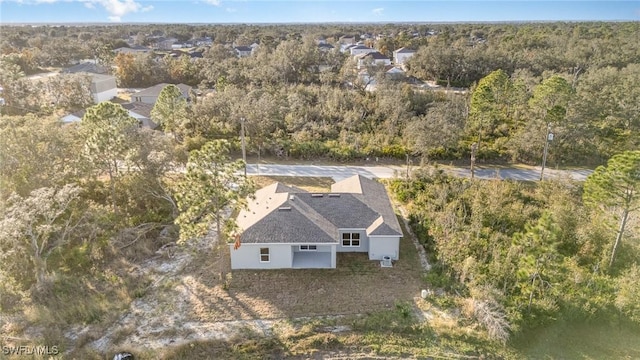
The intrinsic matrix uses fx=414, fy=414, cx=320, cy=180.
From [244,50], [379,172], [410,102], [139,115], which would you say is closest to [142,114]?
[139,115]

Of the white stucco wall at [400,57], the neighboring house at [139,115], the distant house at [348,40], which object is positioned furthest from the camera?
the distant house at [348,40]

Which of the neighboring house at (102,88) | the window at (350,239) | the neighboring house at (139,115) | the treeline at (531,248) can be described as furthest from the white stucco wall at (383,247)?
the neighboring house at (102,88)

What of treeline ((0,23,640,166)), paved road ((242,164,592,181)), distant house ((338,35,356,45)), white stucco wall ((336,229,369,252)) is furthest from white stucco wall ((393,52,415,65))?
white stucco wall ((336,229,369,252))

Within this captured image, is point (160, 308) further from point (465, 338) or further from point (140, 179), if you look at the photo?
point (465, 338)

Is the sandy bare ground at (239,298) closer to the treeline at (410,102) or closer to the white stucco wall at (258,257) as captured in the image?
the white stucco wall at (258,257)

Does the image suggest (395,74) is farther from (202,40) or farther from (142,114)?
(202,40)

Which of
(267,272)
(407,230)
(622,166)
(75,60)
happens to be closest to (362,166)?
(407,230)
